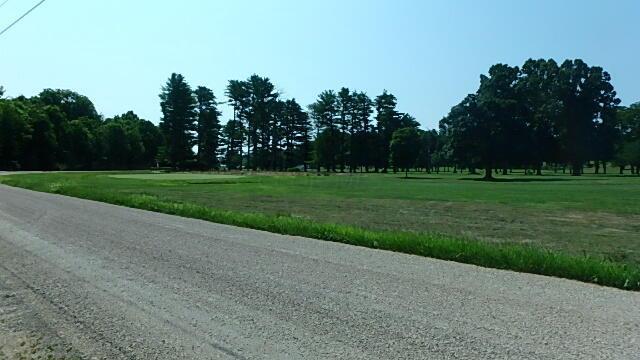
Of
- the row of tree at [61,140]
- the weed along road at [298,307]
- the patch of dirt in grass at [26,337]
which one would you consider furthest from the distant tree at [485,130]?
the patch of dirt in grass at [26,337]

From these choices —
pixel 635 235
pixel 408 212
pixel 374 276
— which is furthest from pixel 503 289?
pixel 408 212

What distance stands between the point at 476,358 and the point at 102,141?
444 ft

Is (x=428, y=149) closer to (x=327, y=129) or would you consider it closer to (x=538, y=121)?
(x=327, y=129)

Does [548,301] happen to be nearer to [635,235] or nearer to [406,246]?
[406,246]

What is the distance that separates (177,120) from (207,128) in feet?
27.1

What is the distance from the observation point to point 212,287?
8.67 meters

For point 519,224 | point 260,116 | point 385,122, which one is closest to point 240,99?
point 260,116

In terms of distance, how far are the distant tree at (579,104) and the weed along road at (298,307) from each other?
353 ft

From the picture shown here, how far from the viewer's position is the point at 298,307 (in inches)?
289

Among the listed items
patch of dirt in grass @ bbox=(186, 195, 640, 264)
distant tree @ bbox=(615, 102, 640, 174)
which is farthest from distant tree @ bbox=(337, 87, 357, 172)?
patch of dirt in grass @ bbox=(186, 195, 640, 264)

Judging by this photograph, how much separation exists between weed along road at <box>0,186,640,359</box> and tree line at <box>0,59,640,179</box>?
86.5 metres

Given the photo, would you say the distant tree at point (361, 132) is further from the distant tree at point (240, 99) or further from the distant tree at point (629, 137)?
the distant tree at point (629, 137)

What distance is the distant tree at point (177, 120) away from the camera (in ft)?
444

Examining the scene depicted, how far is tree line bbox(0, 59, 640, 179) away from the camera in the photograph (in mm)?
96062
